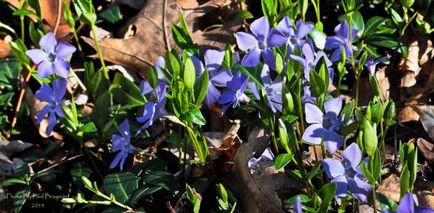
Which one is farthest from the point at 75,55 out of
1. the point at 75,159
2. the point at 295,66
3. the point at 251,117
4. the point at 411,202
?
the point at 411,202

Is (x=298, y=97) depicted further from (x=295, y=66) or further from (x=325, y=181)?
(x=325, y=181)

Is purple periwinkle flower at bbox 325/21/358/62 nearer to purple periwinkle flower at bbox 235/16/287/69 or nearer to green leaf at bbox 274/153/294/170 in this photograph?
purple periwinkle flower at bbox 235/16/287/69

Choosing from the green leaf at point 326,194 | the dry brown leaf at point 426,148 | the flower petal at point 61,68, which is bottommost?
the dry brown leaf at point 426,148

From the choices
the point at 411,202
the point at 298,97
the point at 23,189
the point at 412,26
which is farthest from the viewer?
the point at 412,26

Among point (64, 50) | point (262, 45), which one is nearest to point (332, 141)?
point (262, 45)

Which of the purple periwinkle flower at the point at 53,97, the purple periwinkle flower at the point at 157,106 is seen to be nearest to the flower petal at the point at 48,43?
the purple periwinkle flower at the point at 53,97

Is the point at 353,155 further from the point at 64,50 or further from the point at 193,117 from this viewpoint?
the point at 64,50

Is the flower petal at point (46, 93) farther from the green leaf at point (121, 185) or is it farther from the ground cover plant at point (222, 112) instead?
the green leaf at point (121, 185)
